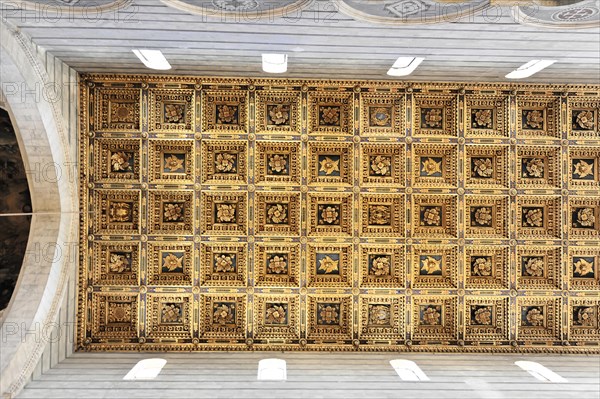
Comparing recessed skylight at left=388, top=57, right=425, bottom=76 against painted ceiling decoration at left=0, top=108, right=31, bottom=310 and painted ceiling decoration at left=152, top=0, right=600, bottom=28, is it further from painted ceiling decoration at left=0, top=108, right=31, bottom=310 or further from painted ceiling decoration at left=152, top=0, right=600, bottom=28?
painted ceiling decoration at left=0, top=108, right=31, bottom=310

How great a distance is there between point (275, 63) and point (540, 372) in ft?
31.4

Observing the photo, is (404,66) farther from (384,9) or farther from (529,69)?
(529,69)

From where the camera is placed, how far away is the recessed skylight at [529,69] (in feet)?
30.3

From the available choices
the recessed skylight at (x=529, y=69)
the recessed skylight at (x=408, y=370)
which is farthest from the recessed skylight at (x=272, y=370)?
the recessed skylight at (x=529, y=69)

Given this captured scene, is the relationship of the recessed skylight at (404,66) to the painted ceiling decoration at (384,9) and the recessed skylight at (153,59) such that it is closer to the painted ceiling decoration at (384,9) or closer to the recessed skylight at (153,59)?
the painted ceiling decoration at (384,9)

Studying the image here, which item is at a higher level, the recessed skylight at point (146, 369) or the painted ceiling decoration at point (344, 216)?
the painted ceiling decoration at point (344, 216)

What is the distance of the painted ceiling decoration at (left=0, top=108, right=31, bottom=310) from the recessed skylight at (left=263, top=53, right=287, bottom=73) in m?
5.73

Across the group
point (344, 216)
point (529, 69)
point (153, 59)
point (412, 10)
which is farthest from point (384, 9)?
point (153, 59)

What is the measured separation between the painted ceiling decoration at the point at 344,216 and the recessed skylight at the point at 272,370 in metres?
0.59

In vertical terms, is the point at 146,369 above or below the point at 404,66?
below

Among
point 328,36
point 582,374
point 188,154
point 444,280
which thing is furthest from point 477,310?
point 188,154

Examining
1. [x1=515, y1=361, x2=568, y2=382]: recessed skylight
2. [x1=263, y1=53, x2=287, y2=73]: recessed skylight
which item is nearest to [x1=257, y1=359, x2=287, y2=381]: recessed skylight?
[x1=515, y1=361, x2=568, y2=382]: recessed skylight

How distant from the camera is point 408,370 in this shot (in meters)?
9.35

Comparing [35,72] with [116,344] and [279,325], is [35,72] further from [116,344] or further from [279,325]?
[279,325]
